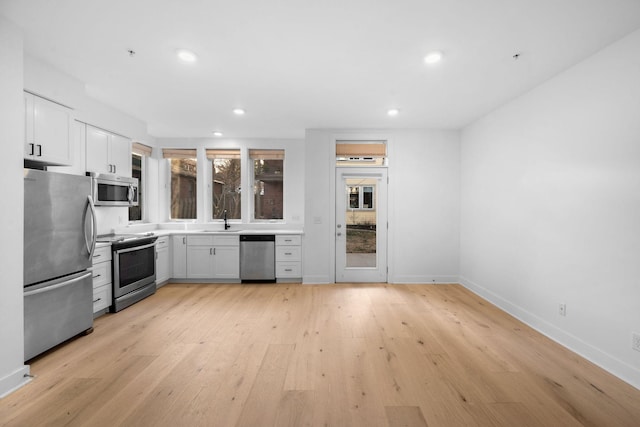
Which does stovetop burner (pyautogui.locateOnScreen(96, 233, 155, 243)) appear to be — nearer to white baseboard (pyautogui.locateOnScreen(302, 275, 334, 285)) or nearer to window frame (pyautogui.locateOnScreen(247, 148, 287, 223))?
window frame (pyautogui.locateOnScreen(247, 148, 287, 223))

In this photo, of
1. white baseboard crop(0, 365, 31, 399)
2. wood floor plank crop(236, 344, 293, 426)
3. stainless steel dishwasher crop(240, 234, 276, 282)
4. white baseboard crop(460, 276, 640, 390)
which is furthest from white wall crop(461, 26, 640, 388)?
white baseboard crop(0, 365, 31, 399)

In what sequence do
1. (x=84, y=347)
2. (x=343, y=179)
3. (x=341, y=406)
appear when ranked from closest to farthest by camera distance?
(x=341, y=406) < (x=84, y=347) < (x=343, y=179)

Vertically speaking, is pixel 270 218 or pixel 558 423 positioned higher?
pixel 270 218

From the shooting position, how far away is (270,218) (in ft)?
19.0

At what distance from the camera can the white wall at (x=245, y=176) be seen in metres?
5.62

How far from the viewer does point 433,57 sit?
2562 mm

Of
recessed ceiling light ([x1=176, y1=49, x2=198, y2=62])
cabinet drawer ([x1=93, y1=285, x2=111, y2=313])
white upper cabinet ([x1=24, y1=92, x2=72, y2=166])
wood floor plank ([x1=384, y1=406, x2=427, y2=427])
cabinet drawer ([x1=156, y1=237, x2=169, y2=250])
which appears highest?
recessed ceiling light ([x1=176, y1=49, x2=198, y2=62])

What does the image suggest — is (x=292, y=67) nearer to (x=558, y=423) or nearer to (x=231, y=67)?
(x=231, y=67)

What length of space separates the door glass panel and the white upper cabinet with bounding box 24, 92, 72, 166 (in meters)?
3.77

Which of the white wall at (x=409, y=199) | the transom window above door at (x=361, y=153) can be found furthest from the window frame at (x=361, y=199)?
the transom window above door at (x=361, y=153)

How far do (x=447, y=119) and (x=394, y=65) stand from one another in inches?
82.2

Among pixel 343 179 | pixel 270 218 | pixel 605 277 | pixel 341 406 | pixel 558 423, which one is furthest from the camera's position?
pixel 270 218

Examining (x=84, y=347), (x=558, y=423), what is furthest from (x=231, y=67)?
(x=558, y=423)

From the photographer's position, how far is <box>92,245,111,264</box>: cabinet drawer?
3.30m
